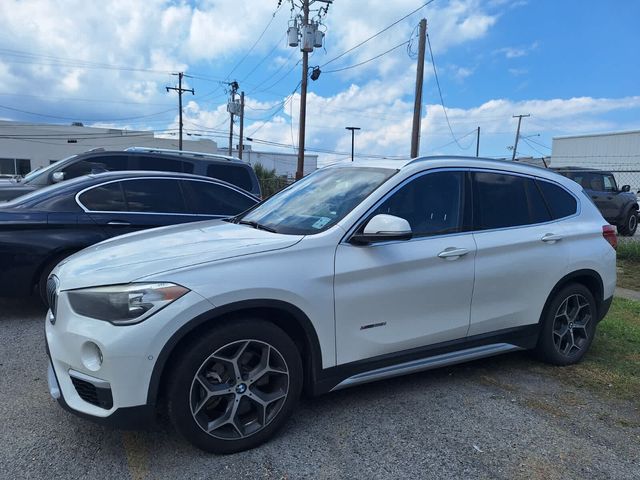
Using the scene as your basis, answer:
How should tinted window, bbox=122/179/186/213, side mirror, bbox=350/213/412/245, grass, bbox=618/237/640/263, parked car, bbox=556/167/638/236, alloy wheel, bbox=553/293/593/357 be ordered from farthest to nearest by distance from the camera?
parked car, bbox=556/167/638/236 < grass, bbox=618/237/640/263 < tinted window, bbox=122/179/186/213 < alloy wheel, bbox=553/293/593/357 < side mirror, bbox=350/213/412/245

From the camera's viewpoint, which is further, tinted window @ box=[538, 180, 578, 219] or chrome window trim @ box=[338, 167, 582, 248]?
tinted window @ box=[538, 180, 578, 219]

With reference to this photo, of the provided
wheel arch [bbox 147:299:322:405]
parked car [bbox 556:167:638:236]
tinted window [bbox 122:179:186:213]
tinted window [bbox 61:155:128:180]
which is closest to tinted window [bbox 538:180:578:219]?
wheel arch [bbox 147:299:322:405]

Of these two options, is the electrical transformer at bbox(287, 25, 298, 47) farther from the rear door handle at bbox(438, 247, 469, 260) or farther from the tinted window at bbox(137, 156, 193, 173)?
the rear door handle at bbox(438, 247, 469, 260)

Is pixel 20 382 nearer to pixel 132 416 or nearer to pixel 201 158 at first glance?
pixel 132 416

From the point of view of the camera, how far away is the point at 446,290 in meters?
3.57

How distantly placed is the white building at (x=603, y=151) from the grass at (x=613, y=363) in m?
32.0

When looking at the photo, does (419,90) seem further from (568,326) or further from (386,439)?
(386,439)

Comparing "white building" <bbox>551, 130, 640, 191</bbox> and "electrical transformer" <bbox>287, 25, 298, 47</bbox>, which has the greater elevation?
"electrical transformer" <bbox>287, 25, 298, 47</bbox>

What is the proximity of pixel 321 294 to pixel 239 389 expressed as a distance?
2.38 feet

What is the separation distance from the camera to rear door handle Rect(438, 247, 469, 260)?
3.56m

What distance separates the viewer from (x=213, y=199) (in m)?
6.54

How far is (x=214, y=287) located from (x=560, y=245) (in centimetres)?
296

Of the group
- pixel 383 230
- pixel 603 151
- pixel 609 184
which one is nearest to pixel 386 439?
pixel 383 230

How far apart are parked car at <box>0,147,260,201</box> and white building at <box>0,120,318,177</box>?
4376cm
